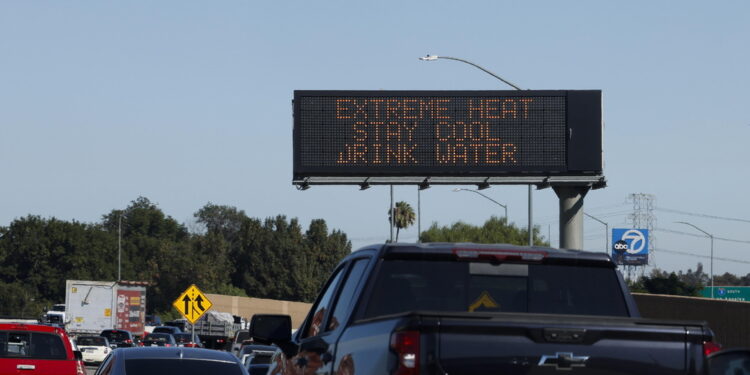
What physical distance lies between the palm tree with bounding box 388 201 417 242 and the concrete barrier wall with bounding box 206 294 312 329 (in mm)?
17981

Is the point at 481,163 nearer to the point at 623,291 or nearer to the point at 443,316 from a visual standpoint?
the point at 623,291

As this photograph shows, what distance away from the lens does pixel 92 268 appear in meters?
126

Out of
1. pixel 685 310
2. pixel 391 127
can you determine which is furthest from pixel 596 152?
pixel 685 310

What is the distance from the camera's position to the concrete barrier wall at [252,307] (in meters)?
104

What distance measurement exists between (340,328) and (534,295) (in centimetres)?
115

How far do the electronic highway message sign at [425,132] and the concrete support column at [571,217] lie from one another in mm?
3215

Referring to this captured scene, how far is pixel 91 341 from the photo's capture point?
49.3 meters

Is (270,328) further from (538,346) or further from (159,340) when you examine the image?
(159,340)

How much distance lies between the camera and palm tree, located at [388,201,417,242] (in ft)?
407

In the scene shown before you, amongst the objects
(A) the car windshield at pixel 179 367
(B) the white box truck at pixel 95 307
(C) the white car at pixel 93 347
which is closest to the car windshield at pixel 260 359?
(A) the car windshield at pixel 179 367

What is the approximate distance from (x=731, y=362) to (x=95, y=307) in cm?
5726

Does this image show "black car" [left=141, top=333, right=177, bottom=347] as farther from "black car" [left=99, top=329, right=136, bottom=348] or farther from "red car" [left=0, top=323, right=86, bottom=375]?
"red car" [left=0, top=323, right=86, bottom=375]

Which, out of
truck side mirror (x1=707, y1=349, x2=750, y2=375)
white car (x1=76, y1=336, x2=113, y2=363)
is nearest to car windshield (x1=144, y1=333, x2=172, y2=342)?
white car (x1=76, y1=336, x2=113, y2=363)

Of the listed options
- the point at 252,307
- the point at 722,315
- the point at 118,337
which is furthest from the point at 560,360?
the point at 252,307
